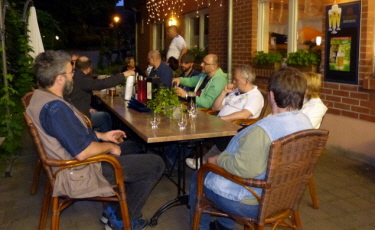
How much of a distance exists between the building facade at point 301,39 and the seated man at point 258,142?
2738mm

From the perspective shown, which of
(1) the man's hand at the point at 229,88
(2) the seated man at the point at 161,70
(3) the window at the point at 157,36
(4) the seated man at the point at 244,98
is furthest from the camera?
(3) the window at the point at 157,36

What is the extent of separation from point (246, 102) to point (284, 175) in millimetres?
2017

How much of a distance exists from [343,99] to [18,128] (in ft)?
12.9

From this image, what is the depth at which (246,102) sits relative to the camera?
4363 mm

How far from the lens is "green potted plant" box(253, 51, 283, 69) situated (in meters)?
6.42

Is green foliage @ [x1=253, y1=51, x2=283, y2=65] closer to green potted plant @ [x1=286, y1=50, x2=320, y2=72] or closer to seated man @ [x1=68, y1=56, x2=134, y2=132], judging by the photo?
green potted plant @ [x1=286, y1=50, x2=320, y2=72]

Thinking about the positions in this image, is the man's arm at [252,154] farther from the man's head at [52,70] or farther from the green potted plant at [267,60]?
the green potted plant at [267,60]

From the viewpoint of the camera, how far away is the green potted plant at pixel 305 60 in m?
5.78

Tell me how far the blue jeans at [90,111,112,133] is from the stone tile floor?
3.86 feet

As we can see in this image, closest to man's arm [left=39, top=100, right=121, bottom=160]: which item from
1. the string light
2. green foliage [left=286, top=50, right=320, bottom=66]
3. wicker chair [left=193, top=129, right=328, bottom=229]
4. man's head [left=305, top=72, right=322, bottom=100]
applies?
wicker chair [left=193, top=129, right=328, bottom=229]

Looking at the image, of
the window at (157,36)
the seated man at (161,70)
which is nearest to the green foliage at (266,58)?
the seated man at (161,70)

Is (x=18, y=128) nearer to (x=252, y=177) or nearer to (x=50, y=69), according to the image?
(x=50, y=69)

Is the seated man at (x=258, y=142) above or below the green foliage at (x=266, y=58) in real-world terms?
below

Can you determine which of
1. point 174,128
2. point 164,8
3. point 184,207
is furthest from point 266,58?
point 164,8
